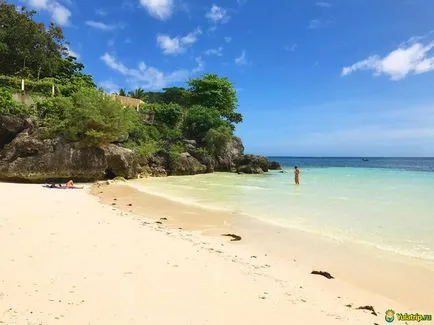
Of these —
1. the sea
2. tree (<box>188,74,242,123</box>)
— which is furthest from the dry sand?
tree (<box>188,74,242,123</box>)

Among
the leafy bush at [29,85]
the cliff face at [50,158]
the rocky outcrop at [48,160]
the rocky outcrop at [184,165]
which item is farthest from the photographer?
the rocky outcrop at [184,165]

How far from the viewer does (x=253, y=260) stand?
674 centimetres

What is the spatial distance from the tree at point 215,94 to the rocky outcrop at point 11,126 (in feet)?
76.9

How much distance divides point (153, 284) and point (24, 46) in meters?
34.6

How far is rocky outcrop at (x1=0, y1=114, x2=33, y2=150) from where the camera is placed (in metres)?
22.2

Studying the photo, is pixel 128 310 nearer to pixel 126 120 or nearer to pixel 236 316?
pixel 236 316

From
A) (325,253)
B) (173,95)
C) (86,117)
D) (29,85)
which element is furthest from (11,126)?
(173,95)

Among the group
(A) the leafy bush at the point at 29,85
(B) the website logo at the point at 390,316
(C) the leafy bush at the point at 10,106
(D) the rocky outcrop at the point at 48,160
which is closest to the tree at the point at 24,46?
(A) the leafy bush at the point at 29,85

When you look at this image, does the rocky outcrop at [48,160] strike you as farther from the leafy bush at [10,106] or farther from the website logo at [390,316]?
the website logo at [390,316]

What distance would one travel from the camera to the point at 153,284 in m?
4.97

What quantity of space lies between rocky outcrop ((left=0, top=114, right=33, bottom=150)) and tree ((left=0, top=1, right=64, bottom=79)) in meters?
11.0

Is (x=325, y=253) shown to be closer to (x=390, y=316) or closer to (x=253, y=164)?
(x=390, y=316)

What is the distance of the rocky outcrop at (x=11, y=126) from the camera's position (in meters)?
22.2

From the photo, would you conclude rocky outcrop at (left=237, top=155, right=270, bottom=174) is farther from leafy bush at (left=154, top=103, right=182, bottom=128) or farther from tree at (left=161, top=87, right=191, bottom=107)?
tree at (left=161, top=87, right=191, bottom=107)
